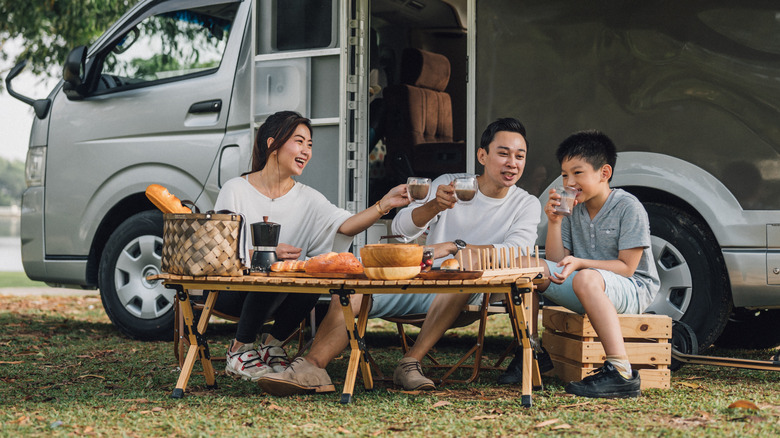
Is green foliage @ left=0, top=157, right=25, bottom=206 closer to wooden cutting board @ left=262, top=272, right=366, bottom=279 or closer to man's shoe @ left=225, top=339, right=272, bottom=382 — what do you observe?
man's shoe @ left=225, top=339, right=272, bottom=382

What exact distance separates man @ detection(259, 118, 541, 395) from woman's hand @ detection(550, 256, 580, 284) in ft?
0.75

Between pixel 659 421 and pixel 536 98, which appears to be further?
pixel 536 98

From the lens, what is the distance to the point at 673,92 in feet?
14.3

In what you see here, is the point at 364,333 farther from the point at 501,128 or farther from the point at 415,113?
the point at 415,113

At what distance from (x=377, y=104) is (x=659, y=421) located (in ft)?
11.2

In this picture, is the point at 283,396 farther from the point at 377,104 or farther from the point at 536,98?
the point at 377,104

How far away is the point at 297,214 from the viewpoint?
154 inches

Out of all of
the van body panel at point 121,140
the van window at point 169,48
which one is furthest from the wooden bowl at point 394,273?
the van window at point 169,48

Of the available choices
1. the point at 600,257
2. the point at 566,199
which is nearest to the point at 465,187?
the point at 566,199

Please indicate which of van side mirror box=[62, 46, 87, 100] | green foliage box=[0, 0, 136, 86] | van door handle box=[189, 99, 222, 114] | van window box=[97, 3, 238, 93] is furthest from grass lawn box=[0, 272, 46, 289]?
van door handle box=[189, 99, 222, 114]

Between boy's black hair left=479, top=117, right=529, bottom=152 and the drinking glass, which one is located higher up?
boy's black hair left=479, top=117, right=529, bottom=152

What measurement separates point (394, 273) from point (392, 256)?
58 mm

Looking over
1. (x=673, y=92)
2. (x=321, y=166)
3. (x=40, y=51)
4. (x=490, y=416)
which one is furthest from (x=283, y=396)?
(x=40, y=51)

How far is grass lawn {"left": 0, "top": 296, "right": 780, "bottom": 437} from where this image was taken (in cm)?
286
